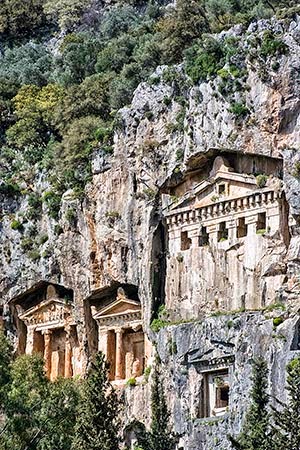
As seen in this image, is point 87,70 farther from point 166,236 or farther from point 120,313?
point 166,236

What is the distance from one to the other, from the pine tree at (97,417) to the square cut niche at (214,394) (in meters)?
3.87

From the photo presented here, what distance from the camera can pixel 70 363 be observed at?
68.9 metres

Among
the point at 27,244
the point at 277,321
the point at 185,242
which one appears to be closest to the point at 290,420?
the point at 277,321

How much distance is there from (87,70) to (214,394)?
35641 mm

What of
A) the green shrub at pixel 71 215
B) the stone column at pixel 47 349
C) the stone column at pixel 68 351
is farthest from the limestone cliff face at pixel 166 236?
the stone column at pixel 47 349

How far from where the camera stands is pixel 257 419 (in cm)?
5084

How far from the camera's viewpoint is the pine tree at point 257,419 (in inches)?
1959

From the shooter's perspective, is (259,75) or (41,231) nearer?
(259,75)

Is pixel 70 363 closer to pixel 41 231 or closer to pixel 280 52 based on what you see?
pixel 41 231

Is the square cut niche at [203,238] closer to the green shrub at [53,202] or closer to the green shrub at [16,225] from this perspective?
the green shrub at [53,202]

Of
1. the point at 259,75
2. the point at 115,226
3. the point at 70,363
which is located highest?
the point at 259,75

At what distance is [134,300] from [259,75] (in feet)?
43.9

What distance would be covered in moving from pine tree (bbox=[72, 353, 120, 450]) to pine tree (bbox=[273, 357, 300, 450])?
27.9 feet

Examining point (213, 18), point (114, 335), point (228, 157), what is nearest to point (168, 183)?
point (228, 157)
